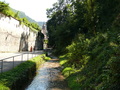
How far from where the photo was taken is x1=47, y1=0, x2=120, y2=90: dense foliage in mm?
7159

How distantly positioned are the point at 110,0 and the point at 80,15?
28.0 feet

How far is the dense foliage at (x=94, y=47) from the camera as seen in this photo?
716 cm

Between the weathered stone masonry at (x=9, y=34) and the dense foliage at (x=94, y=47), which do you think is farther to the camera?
the weathered stone masonry at (x=9, y=34)

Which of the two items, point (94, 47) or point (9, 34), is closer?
point (94, 47)

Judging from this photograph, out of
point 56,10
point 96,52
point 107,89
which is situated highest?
point 56,10

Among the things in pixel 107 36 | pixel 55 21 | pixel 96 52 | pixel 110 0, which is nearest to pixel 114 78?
pixel 96 52

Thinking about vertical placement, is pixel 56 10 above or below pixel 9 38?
above

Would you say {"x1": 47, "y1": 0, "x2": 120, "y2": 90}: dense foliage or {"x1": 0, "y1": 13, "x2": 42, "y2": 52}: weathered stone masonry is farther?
{"x1": 0, "y1": 13, "x2": 42, "y2": 52}: weathered stone masonry

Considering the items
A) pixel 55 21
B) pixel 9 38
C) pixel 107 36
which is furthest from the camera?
pixel 55 21

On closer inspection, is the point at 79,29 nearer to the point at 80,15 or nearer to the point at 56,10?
the point at 80,15

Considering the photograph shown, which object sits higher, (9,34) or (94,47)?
(9,34)

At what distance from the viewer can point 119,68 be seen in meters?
6.15

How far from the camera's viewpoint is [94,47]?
14211 mm

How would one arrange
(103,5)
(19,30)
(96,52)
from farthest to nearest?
(19,30)
(103,5)
(96,52)
